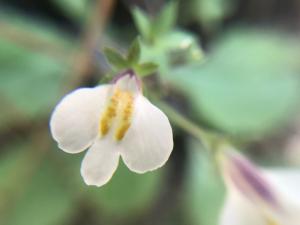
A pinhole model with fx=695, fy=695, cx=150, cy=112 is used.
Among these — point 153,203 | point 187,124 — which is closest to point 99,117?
point 187,124

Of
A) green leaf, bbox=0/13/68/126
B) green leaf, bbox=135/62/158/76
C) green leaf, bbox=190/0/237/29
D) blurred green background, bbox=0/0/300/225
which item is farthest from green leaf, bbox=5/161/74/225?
green leaf, bbox=135/62/158/76

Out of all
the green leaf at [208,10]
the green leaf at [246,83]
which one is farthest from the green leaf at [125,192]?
the green leaf at [208,10]

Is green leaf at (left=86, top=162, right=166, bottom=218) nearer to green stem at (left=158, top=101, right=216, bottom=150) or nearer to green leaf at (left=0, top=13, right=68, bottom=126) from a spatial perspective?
green leaf at (left=0, top=13, right=68, bottom=126)

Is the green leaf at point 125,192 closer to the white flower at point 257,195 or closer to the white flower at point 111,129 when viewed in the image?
the white flower at point 257,195

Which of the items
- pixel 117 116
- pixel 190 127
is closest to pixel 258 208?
pixel 190 127

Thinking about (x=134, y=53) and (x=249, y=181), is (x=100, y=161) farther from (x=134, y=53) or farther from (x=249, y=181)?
(x=249, y=181)

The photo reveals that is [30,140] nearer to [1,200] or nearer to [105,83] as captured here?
[1,200]

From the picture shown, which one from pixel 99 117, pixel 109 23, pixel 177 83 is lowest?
pixel 99 117
